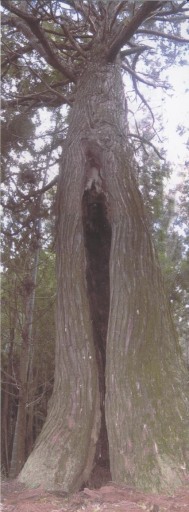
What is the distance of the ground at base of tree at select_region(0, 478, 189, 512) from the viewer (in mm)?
2279

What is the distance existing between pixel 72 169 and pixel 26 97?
2117mm

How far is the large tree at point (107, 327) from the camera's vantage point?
292 cm

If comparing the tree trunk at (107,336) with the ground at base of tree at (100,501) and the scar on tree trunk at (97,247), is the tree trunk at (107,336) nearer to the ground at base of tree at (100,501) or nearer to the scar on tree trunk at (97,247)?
the scar on tree trunk at (97,247)

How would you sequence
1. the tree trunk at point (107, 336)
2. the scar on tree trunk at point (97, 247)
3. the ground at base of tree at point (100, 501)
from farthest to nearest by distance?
the scar on tree trunk at point (97, 247) < the tree trunk at point (107, 336) < the ground at base of tree at point (100, 501)

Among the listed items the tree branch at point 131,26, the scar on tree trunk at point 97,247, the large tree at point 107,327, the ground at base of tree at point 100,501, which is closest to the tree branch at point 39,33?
the large tree at point 107,327

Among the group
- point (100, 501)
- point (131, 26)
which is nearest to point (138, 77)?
point (131, 26)

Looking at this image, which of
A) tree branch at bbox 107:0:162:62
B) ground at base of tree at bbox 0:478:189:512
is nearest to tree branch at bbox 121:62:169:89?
tree branch at bbox 107:0:162:62

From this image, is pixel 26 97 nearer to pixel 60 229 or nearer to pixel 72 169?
pixel 72 169

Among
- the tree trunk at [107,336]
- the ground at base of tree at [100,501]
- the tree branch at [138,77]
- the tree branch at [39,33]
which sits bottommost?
the ground at base of tree at [100,501]

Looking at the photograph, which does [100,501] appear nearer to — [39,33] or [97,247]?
[97,247]

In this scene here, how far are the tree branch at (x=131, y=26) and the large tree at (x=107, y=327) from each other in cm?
1

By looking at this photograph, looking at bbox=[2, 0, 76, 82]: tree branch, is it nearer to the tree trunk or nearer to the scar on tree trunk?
the tree trunk

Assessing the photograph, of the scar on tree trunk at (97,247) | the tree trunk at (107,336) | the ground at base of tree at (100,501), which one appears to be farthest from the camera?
the scar on tree trunk at (97,247)

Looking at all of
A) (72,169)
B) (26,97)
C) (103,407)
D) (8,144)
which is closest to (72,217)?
(72,169)
